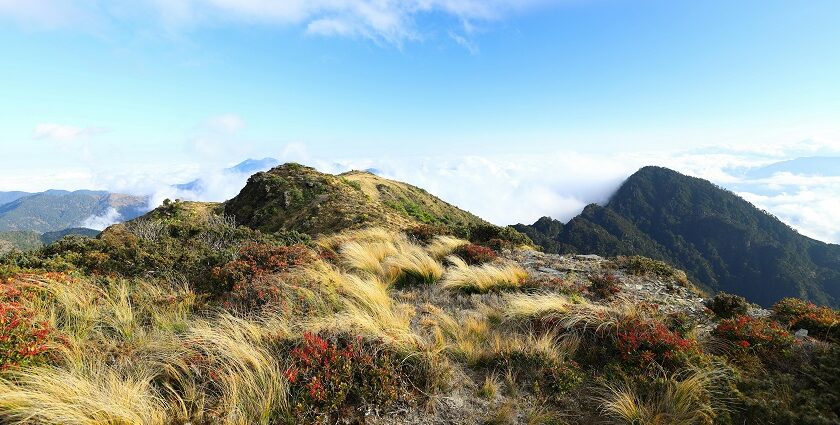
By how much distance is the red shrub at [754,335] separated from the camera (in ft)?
17.5

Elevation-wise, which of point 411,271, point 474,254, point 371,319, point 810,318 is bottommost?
point 810,318

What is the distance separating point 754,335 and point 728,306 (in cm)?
238

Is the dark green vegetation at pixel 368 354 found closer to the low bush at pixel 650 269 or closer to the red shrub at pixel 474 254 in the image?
the low bush at pixel 650 269

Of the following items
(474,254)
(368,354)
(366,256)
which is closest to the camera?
(368,354)

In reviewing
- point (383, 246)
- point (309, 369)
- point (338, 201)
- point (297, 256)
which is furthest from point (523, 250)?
point (338, 201)

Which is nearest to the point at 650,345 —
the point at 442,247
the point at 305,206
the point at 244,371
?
the point at 244,371

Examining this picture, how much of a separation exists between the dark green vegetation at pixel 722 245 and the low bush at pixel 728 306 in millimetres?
120073

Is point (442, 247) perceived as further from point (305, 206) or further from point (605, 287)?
point (305, 206)

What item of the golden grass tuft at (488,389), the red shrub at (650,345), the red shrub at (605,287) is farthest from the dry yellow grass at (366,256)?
the red shrub at (650,345)

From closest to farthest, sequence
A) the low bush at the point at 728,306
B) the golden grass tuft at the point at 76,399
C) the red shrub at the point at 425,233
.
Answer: the golden grass tuft at the point at 76,399 → the low bush at the point at 728,306 → the red shrub at the point at 425,233

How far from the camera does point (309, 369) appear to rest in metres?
4.28

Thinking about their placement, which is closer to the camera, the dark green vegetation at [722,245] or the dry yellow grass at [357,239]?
the dry yellow grass at [357,239]

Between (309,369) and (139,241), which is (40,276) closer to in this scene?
(139,241)

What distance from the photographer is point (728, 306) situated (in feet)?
24.6
